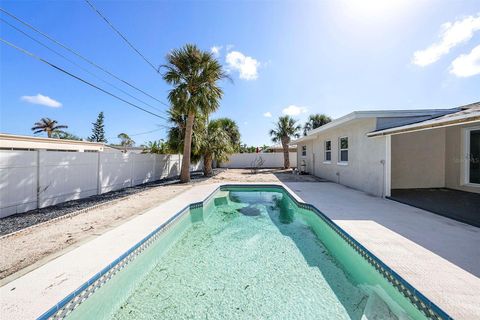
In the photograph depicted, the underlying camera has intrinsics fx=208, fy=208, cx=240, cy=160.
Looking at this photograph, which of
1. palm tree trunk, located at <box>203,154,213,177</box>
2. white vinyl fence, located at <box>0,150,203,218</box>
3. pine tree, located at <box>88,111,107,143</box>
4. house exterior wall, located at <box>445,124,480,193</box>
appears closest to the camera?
white vinyl fence, located at <box>0,150,203,218</box>

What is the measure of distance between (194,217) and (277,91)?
1224 centimetres

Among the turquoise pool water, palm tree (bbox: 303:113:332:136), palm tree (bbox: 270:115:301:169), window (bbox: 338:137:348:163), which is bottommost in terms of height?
the turquoise pool water

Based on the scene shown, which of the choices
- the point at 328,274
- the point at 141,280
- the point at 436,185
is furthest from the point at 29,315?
the point at 436,185

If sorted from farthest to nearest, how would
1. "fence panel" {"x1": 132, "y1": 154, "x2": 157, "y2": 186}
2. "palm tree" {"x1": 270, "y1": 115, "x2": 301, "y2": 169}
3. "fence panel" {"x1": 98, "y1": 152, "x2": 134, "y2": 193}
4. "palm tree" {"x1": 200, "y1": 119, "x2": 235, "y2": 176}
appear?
"palm tree" {"x1": 270, "y1": 115, "x2": 301, "y2": 169}
"palm tree" {"x1": 200, "y1": 119, "x2": 235, "y2": 176}
"fence panel" {"x1": 132, "y1": 154, "x2": 157, "y2": 186}
"fence panel" {"x1": 98, "y1": 152, "x2": 134, "y2": 193}

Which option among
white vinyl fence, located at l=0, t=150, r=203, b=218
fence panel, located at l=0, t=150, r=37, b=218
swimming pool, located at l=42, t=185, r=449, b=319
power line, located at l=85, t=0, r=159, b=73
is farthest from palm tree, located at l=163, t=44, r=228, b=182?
swimming pool, located at l=42, t=185, r=449, b=319

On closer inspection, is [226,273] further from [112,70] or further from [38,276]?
[112,70]

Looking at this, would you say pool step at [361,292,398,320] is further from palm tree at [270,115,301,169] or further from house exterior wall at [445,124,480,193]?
palm tree at [270,115,301,169]

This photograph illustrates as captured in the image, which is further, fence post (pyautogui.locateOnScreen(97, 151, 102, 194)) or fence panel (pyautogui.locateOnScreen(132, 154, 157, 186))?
fence panel (pyautogui.locateOnScreen(132, 154, 157, 186))

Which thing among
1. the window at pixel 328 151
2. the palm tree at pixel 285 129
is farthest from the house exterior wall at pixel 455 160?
the palm tree at pixel 285 129

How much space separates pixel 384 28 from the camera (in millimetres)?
8703

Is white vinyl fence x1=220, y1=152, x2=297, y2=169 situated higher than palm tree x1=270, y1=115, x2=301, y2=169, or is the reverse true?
palm tree x1=270, y1=115, x2=301, y2=169

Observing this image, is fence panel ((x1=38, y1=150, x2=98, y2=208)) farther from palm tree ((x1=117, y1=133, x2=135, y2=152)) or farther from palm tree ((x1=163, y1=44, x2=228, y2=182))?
palm tree ((x1=117, y1=133, x2=135, y2=152))

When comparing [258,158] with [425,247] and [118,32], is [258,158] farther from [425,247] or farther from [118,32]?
[425,247]

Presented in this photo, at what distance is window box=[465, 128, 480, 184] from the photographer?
7013 mm
